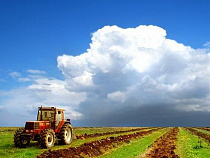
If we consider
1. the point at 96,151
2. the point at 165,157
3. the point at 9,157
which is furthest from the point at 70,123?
the point at 165,157

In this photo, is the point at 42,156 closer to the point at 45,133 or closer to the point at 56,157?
the point at 56,157

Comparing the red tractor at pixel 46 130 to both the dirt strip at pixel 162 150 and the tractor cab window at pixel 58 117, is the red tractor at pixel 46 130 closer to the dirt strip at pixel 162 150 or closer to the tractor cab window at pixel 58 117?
the tractor cab window at pixel 58 117

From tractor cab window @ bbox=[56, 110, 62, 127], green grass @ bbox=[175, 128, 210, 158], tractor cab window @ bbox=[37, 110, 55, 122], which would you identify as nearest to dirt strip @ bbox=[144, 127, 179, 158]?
green grass @ bbox=[175, 128, 210, 158]

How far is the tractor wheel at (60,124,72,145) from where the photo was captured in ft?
87.9

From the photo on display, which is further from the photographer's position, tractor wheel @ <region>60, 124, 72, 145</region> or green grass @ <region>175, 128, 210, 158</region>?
tractor wheel @ <region>60, 124, 72, 145</region>

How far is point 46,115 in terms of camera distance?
1056 inches

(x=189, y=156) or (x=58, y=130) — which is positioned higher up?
(x=58, y=130)

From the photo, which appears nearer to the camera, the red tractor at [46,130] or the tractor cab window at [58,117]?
the red tractor at [46,130]

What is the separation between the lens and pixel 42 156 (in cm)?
1831

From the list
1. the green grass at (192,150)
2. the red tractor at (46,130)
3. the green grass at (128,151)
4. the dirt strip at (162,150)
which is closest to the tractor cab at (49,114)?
the red tractor at (46,130)

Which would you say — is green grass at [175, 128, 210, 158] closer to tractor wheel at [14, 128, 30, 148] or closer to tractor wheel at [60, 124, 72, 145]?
tractor wheel at [60, 124, 72, 145]

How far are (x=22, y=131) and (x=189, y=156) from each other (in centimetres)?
1473

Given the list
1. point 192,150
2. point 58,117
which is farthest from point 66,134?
point 192,150

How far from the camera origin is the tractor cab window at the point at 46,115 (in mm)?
26750
